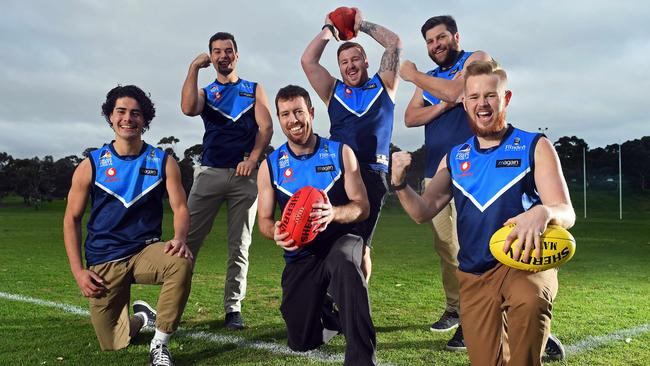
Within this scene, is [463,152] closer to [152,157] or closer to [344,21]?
[344,21]

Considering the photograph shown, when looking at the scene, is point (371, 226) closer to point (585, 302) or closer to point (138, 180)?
point (138, 180)

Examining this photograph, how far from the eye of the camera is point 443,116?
5.29m

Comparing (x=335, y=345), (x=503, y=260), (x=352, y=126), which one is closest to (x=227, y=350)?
(x=335, y=345)

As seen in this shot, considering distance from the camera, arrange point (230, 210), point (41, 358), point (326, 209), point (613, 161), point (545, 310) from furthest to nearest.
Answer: point (613, 161) < point (230, 210) < point (41, 358) < point (326, 209) < point (545, 310)

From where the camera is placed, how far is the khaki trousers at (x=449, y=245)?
17.6ft

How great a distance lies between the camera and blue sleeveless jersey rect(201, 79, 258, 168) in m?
6.29

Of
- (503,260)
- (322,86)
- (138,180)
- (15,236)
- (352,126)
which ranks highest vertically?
(322,86)

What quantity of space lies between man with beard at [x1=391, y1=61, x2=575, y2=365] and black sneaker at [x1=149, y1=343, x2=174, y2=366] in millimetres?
2213

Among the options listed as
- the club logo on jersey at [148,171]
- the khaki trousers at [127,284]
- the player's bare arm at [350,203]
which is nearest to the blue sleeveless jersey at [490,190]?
the player's bare arm at [350,203]

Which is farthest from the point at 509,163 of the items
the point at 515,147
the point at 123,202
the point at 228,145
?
the point at 228,145

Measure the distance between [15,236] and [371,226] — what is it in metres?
15.9

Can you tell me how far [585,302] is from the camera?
686cm

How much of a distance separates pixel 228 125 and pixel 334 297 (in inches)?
111

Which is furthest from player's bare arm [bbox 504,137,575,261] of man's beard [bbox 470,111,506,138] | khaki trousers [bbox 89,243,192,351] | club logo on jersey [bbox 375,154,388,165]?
khaki trousers [bbox 89,243,192,351]
